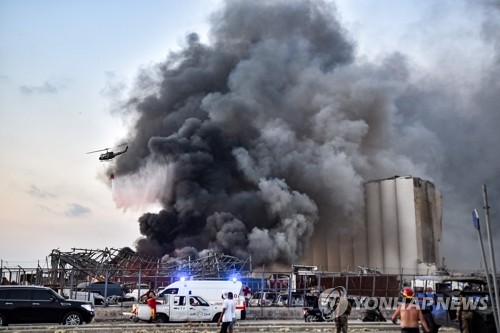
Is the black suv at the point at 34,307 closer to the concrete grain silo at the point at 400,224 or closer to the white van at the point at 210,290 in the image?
the white van at the point at 210,290

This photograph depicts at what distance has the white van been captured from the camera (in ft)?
80.2

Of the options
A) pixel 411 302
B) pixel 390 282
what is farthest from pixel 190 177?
pixel 411 302

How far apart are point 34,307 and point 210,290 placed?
8169 mm

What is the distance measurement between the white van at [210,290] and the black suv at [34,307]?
13.3 feet

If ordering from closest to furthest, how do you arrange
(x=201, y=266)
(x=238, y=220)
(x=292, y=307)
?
(x=292, y=307) → (x=201, y=266) → (x=238, y=220)

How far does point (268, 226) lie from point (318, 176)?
26.2 ft

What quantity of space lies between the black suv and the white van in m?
4.04

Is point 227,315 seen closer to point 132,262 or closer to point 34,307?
point 34,307

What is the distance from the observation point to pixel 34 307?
Result: 2081 centimetres

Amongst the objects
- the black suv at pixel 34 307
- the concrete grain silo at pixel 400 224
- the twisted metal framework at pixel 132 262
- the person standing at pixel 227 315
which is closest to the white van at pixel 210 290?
the black suv at pixel 34 307

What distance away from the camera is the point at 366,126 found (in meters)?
67.1

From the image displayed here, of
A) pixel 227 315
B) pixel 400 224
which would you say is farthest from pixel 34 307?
pixel 400 224

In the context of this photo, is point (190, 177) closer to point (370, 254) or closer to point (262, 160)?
point (262, 160)

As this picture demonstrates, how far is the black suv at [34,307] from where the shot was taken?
811 inches
